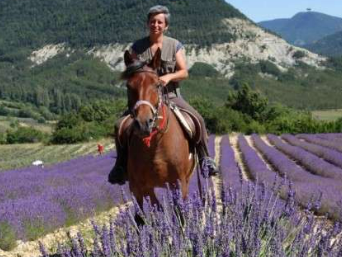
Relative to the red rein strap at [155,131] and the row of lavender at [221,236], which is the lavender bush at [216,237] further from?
the red rein strap at [155,131]

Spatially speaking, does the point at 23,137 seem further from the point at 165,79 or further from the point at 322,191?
the point at 165,79

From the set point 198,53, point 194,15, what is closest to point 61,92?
point 198,53

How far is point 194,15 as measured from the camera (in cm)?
19175

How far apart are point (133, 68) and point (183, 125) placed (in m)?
0.78

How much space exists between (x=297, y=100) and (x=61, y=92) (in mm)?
54023

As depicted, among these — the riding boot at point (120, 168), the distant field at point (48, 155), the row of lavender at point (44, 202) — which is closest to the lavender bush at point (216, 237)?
the riding boot at point (120, 168)

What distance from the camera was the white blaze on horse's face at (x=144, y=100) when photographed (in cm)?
378

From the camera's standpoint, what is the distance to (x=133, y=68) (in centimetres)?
420

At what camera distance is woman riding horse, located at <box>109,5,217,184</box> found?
15.3 ft

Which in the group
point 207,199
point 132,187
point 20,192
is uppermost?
point 207,199

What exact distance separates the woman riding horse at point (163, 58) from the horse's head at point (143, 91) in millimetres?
271

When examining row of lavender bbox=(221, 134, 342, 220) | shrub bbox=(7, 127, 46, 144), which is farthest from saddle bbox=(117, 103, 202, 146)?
shrub bbox=(7, 127, 46, 144)

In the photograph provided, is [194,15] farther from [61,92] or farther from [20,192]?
[20,192]

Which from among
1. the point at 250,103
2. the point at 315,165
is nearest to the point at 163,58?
the point at 315,165
